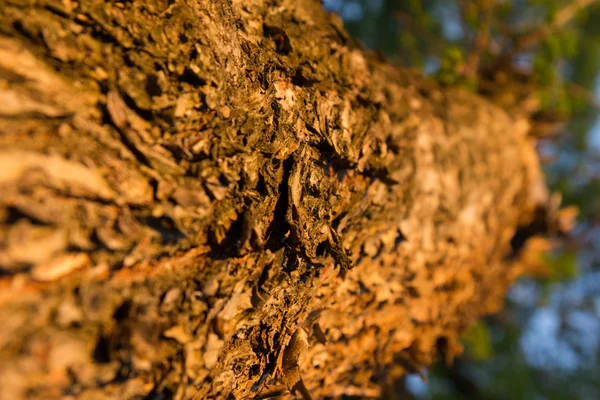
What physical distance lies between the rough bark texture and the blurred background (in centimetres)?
92

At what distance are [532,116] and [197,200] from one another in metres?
2.30

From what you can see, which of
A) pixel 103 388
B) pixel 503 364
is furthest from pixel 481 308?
pixel 503 364

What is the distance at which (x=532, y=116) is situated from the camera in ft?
7.70

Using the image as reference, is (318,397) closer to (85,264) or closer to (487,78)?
(85,264)

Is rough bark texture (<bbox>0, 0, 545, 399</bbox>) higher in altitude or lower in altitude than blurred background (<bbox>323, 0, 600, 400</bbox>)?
lower

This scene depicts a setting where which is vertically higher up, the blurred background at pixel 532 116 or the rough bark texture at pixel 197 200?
the blurred background at pixel 532 116

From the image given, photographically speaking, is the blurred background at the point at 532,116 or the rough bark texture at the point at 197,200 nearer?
the rough bark texture at the point at 197,200

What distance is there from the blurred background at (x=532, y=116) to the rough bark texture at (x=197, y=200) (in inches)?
36.4

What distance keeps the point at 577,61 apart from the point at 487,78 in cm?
355

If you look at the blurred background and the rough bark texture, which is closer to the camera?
the rough bark texture

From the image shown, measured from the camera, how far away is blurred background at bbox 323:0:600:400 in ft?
6.72

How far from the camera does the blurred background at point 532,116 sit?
6.72 ft

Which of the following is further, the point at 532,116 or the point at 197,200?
the point at 532,116

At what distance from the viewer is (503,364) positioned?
437 centimetres
